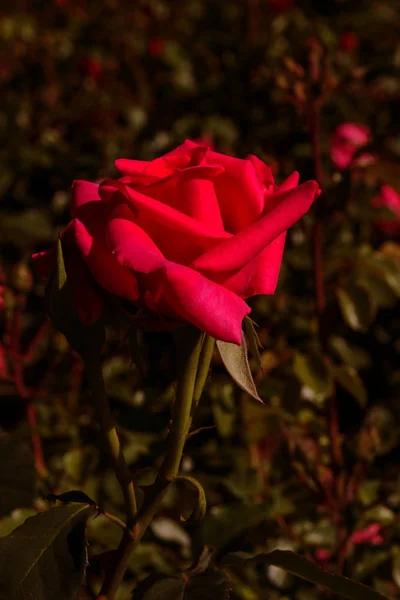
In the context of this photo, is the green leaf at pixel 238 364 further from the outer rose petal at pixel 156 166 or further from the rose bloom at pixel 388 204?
the rose bloom at pixel 388 204

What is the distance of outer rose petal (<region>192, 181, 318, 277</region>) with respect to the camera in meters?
0.51

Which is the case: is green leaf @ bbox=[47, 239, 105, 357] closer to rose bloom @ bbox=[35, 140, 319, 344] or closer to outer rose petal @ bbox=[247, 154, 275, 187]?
rose bloom @ bbox=[35, 140, 319, 344]

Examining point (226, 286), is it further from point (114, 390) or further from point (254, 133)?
point (254, 133)

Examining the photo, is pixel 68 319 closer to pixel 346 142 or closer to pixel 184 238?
pixel 184 238

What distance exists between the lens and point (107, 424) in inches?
23.1

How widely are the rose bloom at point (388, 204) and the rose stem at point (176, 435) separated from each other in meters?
0.91

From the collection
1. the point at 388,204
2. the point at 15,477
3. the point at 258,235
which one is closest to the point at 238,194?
the point at 258,235

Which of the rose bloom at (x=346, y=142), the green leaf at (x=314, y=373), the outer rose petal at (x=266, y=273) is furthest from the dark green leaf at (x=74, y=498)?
the rose bloom at (x=346, y=142)

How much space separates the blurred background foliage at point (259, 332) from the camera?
0.99 m

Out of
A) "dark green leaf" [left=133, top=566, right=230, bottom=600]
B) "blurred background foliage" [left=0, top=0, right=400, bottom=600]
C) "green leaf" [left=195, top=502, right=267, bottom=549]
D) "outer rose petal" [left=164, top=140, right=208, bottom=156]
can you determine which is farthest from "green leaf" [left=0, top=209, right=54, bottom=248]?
"dark green leaf" [left=133, top=566, right=230, bottom=600]

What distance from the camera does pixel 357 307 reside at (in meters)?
1.13

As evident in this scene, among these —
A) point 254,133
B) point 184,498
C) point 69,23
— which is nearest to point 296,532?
point 184,498

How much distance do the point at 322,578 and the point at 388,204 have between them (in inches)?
37.8

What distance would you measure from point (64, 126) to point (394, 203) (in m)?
0.84
